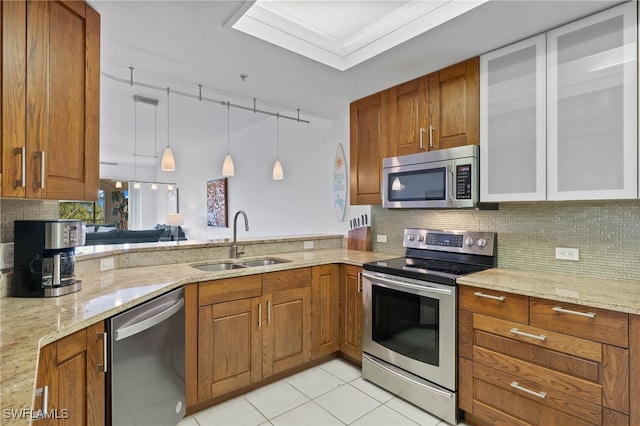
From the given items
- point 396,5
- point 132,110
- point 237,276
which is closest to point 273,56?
point 396,5

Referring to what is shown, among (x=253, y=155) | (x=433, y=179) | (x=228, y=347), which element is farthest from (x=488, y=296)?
(x=253, y=155)

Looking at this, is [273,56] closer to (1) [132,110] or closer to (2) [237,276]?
(2) [237,276]

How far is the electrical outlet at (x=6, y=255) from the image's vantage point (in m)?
1.58

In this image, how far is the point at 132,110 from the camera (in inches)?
181

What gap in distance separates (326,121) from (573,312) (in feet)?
9.99

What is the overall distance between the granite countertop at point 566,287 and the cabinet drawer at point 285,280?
1.15 meters

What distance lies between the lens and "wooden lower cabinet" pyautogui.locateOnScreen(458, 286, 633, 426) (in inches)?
60.2

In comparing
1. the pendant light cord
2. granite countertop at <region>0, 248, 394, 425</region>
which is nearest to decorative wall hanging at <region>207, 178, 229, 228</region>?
the pendant light cord

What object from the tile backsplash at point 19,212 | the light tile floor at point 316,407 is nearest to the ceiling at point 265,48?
the tile backsplash at point 19,212

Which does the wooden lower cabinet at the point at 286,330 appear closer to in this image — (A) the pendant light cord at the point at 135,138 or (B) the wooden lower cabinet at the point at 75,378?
(B) the wooden lower cabinet at the point at 75,378

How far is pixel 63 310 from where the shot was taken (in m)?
1.39

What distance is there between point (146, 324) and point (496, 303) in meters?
1.88

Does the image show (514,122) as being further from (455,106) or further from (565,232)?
(565,232)

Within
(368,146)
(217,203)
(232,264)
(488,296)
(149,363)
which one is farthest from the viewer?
(217,203)
